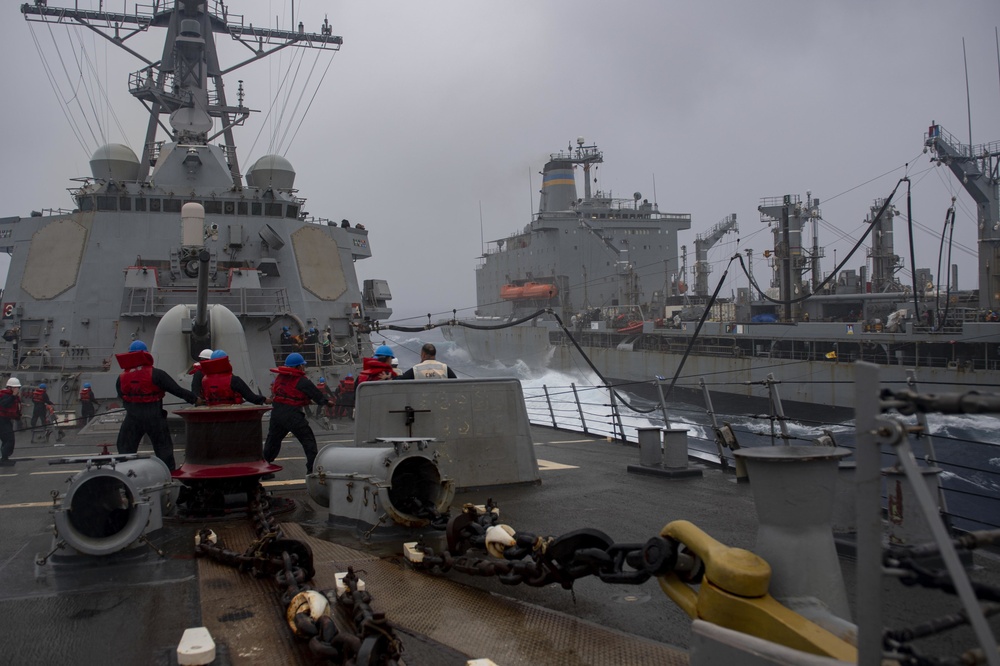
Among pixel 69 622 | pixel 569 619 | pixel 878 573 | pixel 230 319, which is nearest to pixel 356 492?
pixel 69 622

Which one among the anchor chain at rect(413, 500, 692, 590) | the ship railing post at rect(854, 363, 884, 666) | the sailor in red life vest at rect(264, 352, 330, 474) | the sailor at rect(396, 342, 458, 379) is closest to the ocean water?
the ship railing post at rect(854, 363, 884, 666)

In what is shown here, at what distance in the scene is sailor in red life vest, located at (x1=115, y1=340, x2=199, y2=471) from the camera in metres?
6.50

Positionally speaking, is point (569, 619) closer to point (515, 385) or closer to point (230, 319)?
point (515, 385)

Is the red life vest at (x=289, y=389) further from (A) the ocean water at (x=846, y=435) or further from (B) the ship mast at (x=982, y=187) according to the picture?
(B) the ship mast at (x=982, y=187)

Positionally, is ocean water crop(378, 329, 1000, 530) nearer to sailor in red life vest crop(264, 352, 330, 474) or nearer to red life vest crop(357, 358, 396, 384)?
red life vest crop(357, 358, 396, 384)

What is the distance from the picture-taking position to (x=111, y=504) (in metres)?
4.90

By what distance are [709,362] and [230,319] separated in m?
28.9

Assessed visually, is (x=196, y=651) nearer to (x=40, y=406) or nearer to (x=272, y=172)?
(x=40, y=406)

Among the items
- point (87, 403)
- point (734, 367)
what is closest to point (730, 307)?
point (734, 367)

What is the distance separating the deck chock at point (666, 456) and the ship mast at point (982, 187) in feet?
82.3

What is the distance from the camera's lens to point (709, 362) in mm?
36094

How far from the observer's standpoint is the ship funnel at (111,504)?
171 inches

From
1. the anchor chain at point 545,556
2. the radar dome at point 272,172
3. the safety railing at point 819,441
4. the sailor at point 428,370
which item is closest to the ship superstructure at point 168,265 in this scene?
the radar dome at point 272,172

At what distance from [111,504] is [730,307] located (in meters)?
38.5
